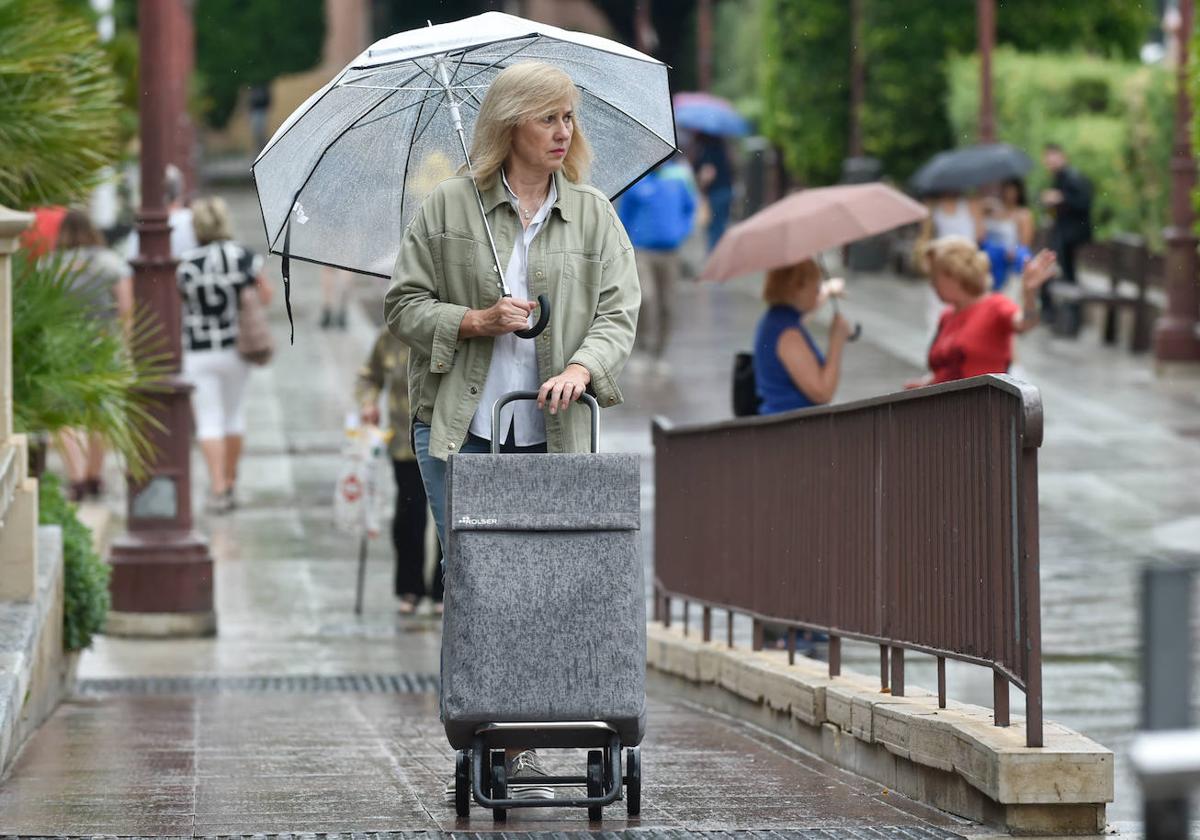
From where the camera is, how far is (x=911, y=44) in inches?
1220

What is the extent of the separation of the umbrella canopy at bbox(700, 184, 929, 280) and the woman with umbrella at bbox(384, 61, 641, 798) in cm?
376

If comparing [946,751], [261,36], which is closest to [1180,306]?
[946,751]

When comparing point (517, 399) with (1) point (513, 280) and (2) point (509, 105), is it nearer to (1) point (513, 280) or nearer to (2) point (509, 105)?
(1) point (513, 280)

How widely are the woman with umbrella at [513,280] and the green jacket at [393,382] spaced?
5464mm

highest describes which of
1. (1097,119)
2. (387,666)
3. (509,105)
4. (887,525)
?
(1097,119)

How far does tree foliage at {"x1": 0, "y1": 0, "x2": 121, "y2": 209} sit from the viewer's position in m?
8.30

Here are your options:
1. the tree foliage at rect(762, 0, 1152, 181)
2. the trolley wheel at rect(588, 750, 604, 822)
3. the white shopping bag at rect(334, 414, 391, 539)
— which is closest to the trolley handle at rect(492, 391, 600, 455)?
the trolley wheel at rect(588, 750, 604, 822)

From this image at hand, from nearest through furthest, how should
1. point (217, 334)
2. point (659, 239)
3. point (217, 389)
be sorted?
point (217, 334), point (217, 389), point (659, 239)

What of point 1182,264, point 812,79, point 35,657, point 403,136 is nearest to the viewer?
point 403,136

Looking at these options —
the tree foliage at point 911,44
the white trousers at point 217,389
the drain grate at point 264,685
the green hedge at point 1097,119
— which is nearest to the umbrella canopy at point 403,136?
the drain grate at point 264,685

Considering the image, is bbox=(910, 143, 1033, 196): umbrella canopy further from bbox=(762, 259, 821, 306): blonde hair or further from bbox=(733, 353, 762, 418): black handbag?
bbox=(762, 259, 821, 306): blonde hair

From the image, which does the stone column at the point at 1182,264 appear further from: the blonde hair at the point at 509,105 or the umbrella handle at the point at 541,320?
the umbrella handle at the point at 541,320

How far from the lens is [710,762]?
21.7 feet

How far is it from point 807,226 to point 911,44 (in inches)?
879
